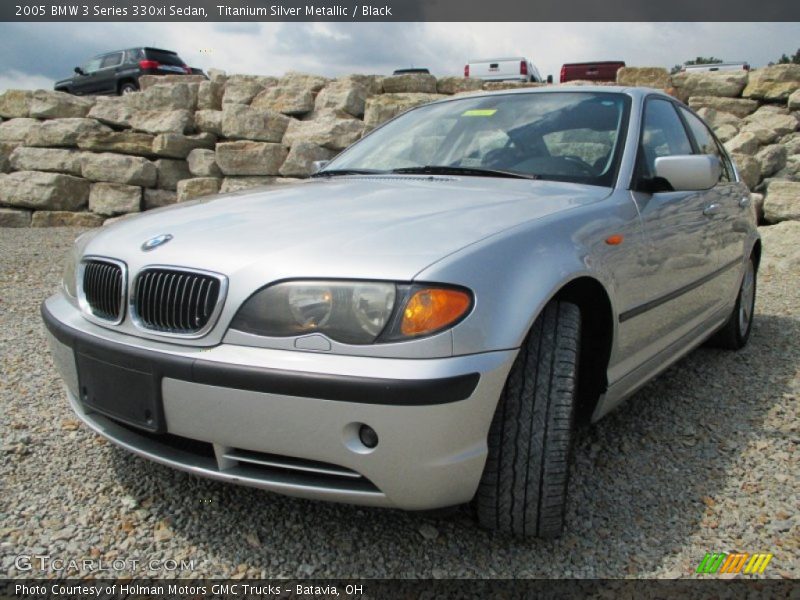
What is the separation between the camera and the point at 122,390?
1899 millimetres

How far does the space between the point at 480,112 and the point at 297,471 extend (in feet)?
6.63

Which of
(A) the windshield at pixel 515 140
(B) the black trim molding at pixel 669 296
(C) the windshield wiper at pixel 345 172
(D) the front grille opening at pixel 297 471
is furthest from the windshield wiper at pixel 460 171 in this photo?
(D) the front grille opening at pixel 297 471

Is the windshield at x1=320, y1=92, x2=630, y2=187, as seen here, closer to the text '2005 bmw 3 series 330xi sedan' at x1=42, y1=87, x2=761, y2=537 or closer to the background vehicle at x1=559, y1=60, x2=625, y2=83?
the text '2005 bmw 3 series 330xi sedan' at x1=42, y1=87, x2=761, y2=537

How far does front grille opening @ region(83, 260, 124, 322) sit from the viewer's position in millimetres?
2018

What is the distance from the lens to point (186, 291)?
6.06ft

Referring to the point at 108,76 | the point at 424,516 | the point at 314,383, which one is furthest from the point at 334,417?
the point at 108,76

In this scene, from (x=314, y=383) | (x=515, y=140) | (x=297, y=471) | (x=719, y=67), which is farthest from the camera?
(x=719, y=67)

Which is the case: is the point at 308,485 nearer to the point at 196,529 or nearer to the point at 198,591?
the point at 198,591

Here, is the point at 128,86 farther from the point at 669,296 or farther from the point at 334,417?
the point at 334,417

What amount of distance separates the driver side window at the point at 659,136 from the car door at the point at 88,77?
18.0 meters

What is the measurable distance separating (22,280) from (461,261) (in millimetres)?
5480

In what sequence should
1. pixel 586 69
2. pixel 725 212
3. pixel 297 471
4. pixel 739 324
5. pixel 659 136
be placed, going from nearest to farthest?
pixel 297 471, pixel 659 136, pixel 725 212, pixel 739 324, pixel 586 69

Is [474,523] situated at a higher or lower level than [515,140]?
lower

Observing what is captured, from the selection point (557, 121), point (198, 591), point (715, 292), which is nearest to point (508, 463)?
point (198, 591)
